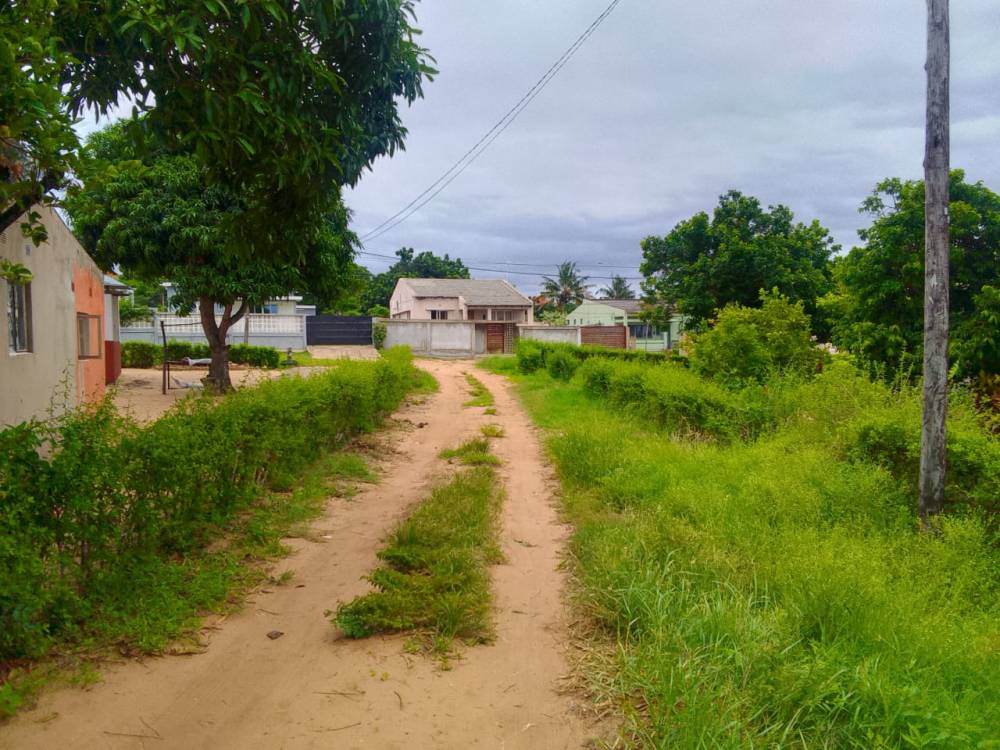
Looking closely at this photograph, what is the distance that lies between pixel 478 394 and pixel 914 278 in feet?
36.4

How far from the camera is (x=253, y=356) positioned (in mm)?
28250

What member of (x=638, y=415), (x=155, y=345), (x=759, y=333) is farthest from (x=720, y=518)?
(x=155, y=345)

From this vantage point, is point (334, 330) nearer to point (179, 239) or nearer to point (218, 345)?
point (218, 345)

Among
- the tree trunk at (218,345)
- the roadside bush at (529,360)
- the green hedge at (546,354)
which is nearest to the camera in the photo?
the tree trunk at (218,345)

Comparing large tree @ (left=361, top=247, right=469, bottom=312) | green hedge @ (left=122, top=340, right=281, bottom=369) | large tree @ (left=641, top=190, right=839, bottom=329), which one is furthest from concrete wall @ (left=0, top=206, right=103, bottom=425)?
large tree @ (left=361, top=247, right=469, bottom=312)

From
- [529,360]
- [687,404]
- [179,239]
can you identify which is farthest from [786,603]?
[529,360]

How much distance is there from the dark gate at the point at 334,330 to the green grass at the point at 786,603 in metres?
30.4

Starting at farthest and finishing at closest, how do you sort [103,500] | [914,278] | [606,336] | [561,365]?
[606,336]
[561,365]
[914,278]
[103,500]

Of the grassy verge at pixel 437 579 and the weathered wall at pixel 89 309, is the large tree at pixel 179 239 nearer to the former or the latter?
the weathered wall at pixel 89 309

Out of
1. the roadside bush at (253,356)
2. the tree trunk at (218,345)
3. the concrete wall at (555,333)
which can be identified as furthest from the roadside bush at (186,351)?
the concrete wall at (555,333)

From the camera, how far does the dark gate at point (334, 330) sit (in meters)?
36.8

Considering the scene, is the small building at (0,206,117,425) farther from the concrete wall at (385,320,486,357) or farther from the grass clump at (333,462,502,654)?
the concrete wall at (385,320,486,357)

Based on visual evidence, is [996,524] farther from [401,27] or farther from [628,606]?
[401,27]

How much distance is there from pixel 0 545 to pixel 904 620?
4.70 meters
